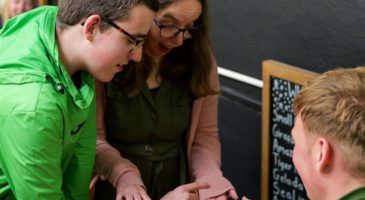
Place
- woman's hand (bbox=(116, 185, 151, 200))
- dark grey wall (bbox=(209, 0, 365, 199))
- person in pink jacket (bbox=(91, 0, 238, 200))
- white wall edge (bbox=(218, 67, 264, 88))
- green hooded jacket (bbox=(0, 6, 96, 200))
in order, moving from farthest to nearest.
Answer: white wall edge (bbox=(218, 67, 264, 88)) < dark grey wall (bbox=(209, 0, 365, 199)) < person in pink jacket (bbox=(91, 0, 238, 200)) < woman's hand (bbox=(116, 185, 151, 200)) < green hooded jacket (bbox=(0, 6, 96, 200))

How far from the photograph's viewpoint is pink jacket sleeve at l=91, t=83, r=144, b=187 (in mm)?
1649

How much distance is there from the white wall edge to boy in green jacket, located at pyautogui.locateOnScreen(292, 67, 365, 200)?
1222mm

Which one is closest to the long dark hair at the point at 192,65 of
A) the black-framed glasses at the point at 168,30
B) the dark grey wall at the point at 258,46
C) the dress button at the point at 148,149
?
the black-framed glasses at the point at 168,30

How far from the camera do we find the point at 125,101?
1.74 meters

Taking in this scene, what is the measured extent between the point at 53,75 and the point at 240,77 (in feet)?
4.25

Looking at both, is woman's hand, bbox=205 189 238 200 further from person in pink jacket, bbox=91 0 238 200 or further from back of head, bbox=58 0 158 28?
back of head, bbox=58 0 158 28

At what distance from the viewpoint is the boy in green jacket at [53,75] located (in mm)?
1246

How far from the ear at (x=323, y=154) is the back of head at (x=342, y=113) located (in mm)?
13

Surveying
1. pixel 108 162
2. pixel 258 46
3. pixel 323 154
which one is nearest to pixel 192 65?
pixel 108 162

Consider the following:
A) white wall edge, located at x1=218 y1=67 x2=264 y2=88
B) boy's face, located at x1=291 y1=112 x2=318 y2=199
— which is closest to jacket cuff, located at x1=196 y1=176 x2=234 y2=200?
boy's face, located at x1=291 y1=112 x2=318 y2=199

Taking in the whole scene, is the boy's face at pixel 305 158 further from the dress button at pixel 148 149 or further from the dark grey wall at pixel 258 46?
the dark grey wall at pixel 258 46

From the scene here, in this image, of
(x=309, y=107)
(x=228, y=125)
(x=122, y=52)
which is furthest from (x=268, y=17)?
(x=309, y=107)

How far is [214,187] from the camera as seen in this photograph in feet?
5.75

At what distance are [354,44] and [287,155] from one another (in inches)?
21.5
